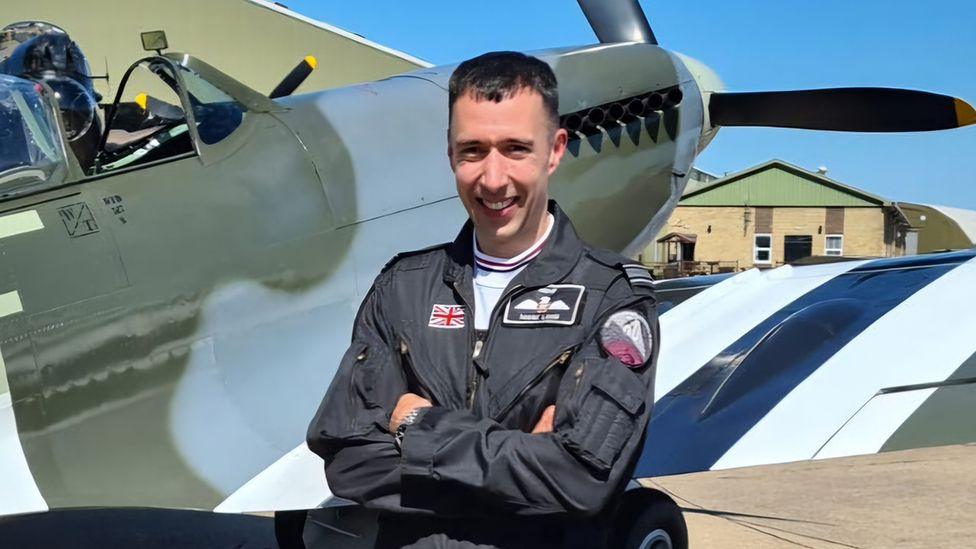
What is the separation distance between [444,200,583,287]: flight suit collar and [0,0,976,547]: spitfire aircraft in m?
→ 1.69

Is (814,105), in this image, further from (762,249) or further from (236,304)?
(762,249)

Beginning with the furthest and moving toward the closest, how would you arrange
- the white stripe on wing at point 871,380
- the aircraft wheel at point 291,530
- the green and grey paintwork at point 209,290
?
the aircraft wheel at point 291,530 → the white stripe on wing at point 871,380 → the green and grey paintwork at point 209,290

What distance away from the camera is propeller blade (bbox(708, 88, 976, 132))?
5.54m

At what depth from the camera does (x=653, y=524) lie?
3.34 metres

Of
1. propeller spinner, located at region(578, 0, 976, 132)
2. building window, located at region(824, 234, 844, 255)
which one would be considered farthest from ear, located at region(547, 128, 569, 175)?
building window, located at region(824, 234, 844, 255)

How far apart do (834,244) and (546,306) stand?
42.8 meters

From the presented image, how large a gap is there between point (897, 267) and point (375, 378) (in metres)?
4.38

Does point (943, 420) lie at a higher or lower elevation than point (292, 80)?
lower

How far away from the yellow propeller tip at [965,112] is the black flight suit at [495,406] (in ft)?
15.0

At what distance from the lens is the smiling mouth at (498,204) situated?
1.65 m

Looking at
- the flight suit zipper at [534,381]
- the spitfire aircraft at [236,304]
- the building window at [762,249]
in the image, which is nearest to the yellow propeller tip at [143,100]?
the spitfire aircraft at [236,304]

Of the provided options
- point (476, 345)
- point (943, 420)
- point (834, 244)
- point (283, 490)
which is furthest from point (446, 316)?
point (834, 244)

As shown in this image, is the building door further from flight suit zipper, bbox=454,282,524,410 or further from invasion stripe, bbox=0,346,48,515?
flight suit zipper, bbox=454,282,524,410

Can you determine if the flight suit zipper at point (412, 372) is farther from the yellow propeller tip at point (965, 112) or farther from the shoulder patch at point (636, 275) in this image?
the yellow propeller tip at point (965, 112)
